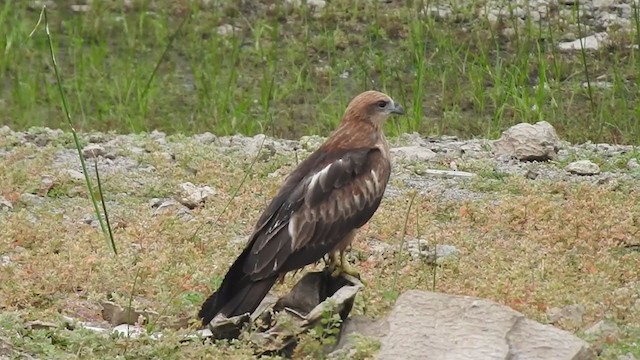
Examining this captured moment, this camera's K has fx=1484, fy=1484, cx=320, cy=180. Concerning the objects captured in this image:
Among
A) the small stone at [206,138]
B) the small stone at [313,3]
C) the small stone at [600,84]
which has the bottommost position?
the small stone at [313,3]

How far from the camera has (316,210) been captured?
651 centimetres

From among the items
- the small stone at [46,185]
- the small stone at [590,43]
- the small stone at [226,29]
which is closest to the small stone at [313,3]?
the small stone at [226,29]

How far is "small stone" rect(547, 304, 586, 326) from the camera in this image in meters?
6.21

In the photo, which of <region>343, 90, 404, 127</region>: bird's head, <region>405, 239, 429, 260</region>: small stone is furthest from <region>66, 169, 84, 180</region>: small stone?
<region>405, 239, 429, 260</region>: small stone

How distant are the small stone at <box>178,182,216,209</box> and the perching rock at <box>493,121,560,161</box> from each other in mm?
2061

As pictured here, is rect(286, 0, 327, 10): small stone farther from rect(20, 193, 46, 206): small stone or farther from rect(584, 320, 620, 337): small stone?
rect(584, 320, 620, 337): small stone

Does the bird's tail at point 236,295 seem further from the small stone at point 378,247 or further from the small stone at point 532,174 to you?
the small stone at point 532,174

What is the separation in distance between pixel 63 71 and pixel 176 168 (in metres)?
4.01

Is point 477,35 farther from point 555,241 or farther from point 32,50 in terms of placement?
point 555,241

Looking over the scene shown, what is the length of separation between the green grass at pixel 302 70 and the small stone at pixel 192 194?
213cm

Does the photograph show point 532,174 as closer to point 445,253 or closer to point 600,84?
point 445,253

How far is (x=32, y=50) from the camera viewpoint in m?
12.8

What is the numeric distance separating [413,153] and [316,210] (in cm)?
316

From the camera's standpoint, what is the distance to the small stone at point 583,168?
9.16 metres
